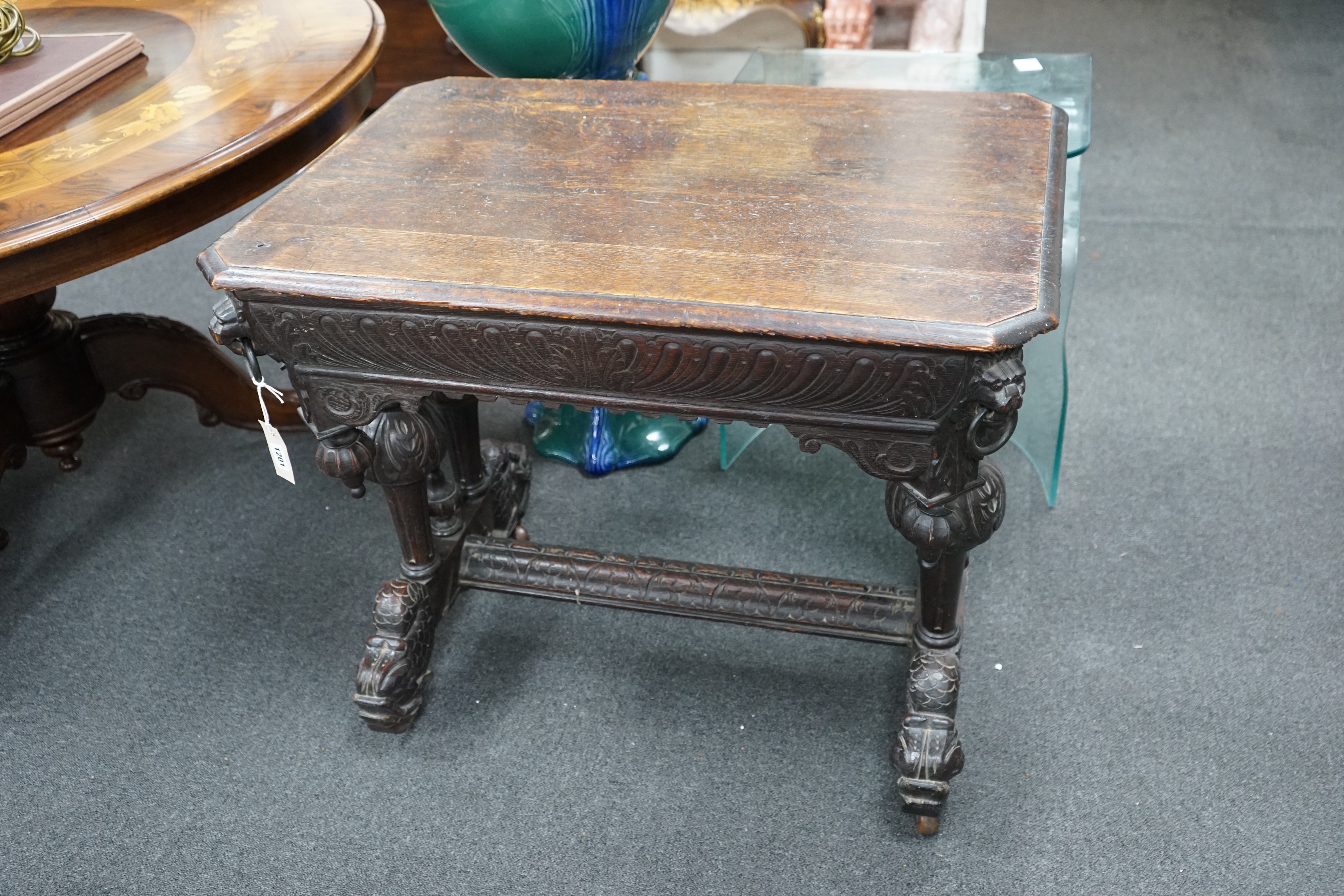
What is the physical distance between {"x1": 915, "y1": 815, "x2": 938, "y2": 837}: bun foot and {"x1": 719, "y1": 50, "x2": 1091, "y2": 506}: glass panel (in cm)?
72

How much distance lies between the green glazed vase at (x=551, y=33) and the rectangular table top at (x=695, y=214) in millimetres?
261

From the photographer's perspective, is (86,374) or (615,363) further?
(86,374)

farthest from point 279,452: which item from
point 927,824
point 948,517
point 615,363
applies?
point 927,824

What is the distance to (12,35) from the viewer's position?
1547mm

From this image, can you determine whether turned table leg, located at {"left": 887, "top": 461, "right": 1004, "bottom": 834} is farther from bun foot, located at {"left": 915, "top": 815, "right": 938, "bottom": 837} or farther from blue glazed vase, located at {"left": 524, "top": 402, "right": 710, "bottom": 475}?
blue glazed vase, located at {"left": 524, "top": 402, "right": 710, "bottom": 475}

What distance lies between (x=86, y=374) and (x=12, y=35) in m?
0.66

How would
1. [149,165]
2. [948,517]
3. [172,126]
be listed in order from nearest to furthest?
[948,517] → [149,165] → [172,126]

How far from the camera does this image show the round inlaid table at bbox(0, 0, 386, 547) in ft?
4.20

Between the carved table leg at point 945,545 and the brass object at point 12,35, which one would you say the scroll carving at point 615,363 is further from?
the brass object at point 12,35

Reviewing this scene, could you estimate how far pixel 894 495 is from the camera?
1233 millimetres

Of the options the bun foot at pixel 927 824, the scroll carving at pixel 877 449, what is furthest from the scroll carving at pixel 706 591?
the scroll carving at pixel 877 449

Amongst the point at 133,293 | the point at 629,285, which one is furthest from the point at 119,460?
the point at 629,285

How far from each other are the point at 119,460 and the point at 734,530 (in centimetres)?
124

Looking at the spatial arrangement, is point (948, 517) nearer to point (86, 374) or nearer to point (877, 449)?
point (877, 449)
